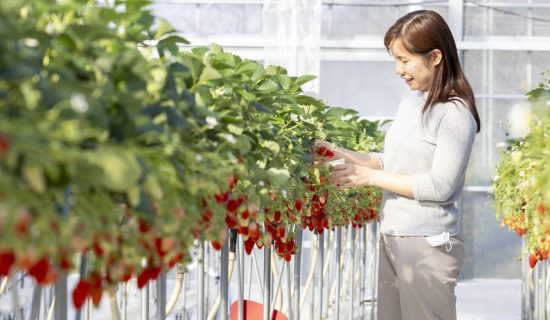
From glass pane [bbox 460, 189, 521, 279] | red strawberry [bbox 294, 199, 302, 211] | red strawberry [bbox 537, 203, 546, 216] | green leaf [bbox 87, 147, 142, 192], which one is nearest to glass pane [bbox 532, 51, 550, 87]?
glass pane [bbox 460, 189, 521, 279]

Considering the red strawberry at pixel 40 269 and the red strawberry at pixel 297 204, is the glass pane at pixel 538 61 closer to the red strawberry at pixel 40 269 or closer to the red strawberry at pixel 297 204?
the red strawberry at pixel 297 204

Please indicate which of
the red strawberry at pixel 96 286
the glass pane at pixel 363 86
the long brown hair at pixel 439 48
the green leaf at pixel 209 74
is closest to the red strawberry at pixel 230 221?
the green leaf at pixel 209 74

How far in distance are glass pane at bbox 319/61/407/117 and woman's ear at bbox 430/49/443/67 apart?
606 cm

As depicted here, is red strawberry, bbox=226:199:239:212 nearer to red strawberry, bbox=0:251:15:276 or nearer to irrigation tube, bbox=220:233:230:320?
irrigation tube, bbox=220:233:230:320

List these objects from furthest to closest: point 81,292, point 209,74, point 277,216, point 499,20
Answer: point 499,20 < point 277,216 < point 209,74 < point 81,292

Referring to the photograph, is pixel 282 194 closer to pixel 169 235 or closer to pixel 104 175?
pixel 169 235

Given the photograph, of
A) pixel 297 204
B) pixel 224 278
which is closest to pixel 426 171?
pixel 297 204

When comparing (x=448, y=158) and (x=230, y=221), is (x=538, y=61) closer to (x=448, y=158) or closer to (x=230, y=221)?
(x=448, y=158)

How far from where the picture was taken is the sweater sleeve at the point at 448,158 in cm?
259

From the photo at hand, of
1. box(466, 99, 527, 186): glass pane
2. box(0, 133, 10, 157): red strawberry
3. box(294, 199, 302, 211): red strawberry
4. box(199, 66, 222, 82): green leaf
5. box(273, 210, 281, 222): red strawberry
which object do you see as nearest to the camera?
box(0, 133, 10, 157): red strawberry

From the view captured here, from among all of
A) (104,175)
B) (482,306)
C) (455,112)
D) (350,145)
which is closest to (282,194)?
(455,112)

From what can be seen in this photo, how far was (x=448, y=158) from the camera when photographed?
8.51ft

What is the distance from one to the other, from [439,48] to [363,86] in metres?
6.13

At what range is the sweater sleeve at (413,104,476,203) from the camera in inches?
102
